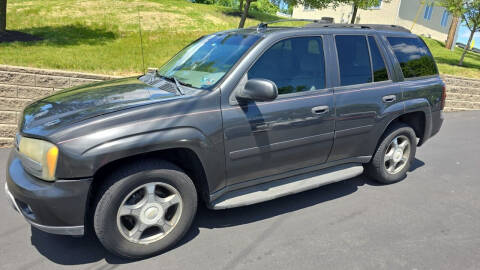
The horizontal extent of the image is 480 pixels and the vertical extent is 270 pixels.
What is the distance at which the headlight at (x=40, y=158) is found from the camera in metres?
2.40

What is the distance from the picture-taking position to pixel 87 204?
2.58 m

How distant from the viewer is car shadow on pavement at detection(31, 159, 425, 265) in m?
2.85

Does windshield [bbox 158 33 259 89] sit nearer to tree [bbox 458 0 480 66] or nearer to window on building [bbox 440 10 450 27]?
tree [bbox 458 0 480 66]

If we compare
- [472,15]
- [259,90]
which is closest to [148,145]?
[259,90]

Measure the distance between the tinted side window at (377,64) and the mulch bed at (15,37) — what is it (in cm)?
936

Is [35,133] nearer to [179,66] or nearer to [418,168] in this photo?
[179,66]

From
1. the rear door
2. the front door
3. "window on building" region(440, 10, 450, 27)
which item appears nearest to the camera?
the front door

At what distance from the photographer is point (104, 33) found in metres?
12.1

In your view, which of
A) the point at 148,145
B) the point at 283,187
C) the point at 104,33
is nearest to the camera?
the point at 148,145

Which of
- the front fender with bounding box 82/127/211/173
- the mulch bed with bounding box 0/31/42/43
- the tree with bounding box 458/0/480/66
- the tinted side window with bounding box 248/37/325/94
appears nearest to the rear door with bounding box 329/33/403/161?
the tinted side window with bounding box 248/37/325/94

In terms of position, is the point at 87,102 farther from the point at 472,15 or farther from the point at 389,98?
the point at 472,15

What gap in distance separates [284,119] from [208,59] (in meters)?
1.00

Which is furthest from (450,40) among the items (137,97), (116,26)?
(137,97)

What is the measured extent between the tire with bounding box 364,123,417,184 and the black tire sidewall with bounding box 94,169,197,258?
8.03 feet
